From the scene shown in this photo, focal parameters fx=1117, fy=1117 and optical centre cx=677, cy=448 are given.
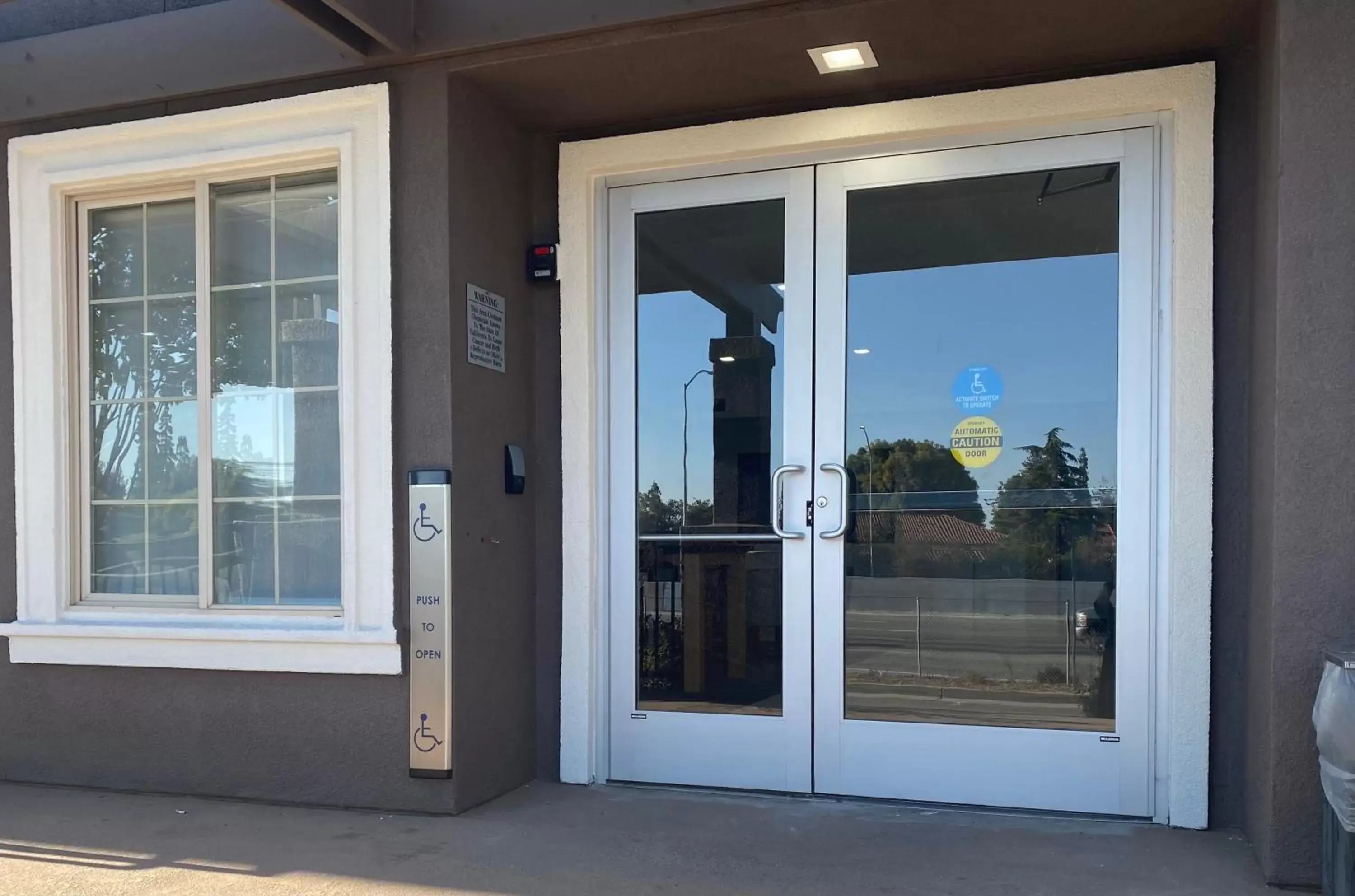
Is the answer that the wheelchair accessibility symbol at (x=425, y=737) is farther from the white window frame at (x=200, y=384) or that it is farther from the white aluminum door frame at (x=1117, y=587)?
the white aluminum door frame at (x=1117, y=587)

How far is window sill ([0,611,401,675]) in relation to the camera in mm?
4250

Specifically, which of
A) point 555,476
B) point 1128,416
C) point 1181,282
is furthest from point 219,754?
point 1181,282

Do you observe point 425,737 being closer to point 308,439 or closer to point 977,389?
point 308,439

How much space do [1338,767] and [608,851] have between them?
7.22ft

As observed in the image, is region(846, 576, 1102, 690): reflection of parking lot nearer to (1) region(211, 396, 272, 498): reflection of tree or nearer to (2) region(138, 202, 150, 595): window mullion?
(1) region(211, 396, 272, 498): reflection of tree

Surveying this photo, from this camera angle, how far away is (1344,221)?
10.8 ft

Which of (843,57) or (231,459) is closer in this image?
(843,57)

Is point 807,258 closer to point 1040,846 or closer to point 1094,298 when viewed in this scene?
point 1094,298

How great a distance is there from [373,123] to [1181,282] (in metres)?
3.04

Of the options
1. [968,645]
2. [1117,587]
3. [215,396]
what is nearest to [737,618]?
[968,645]

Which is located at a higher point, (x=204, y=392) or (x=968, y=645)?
(x=204, y=392)

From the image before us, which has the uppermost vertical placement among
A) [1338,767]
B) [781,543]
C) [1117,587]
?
[781,543]

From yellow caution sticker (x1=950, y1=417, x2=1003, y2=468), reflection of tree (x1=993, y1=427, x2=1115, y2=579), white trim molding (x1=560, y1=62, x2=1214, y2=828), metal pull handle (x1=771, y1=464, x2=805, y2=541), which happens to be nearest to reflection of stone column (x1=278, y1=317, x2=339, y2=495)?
white trim molding (x1=560, y1=62, x2=1214, y2=828)

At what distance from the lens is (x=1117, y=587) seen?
4.03 metres
